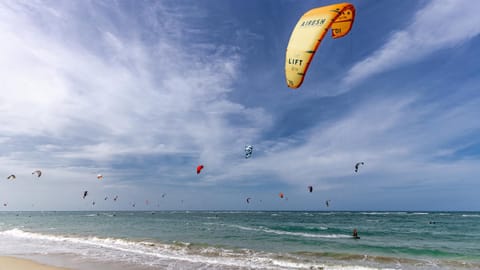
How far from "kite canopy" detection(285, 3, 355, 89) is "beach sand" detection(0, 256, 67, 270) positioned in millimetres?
14015

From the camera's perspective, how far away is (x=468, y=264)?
1661 cm

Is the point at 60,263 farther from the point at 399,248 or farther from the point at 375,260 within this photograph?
the point at 399,248

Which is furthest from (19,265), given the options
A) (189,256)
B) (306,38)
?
(306,38)

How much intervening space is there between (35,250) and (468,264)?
2646 centimetres

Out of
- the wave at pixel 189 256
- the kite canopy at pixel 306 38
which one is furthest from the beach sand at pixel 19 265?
the kite canopy at pixel 306 38

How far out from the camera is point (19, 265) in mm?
14273

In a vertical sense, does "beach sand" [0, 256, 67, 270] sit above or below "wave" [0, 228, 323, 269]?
Result: above

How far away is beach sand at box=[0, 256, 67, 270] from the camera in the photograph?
13788 millimetres

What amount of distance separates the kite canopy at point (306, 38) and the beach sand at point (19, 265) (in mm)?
14015

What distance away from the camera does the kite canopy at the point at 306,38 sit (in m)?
8.58

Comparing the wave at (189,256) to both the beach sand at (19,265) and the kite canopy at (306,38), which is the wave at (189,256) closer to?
the beach sand at (19,265)

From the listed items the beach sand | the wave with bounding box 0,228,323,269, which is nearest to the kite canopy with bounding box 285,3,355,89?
the wave with bounding box 0,228,323,269

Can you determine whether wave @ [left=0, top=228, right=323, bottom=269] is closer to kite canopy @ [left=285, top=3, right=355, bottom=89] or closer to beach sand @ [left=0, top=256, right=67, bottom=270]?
beach sand @ [left=0, top=256, right=67, bottom=270]

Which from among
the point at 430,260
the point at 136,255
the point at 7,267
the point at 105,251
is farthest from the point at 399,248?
the point at 7,267
